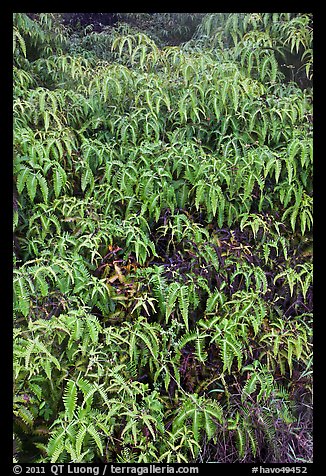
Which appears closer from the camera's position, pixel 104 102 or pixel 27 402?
pixel 27 402

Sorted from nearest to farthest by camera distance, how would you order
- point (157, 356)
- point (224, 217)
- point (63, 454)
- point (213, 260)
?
1. point (63, 454)
2. point (157, 356)
3. point (213, 260)
4. point (224, 217)

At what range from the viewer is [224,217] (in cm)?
344

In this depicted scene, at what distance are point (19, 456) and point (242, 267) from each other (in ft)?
6.41

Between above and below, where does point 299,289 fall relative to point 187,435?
above

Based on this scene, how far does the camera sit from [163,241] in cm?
336

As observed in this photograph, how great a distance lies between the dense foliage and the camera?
2781 millimetres

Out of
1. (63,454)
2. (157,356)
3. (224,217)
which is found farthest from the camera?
(224,217)

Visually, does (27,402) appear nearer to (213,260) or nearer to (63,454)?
(63,454)

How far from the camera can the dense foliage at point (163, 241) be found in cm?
278

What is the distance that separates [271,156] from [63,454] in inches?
101

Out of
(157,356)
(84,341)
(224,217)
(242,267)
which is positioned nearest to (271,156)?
(224,217)
